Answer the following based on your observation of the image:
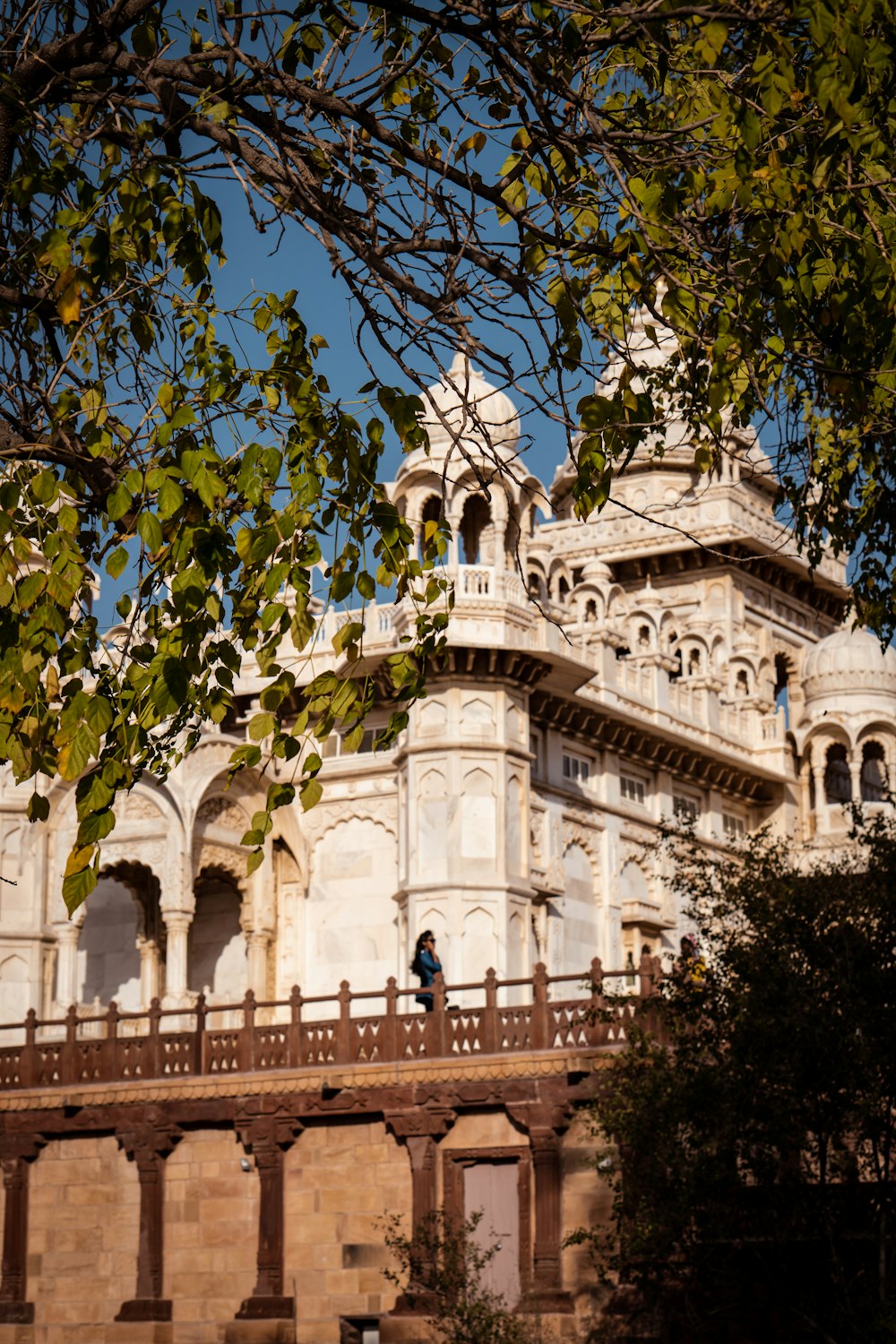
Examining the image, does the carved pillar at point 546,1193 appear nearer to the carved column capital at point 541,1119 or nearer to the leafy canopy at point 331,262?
the carved column capital at point 541,1119

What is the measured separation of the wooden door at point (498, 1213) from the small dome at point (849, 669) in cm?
1899

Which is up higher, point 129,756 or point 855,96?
point 855,96

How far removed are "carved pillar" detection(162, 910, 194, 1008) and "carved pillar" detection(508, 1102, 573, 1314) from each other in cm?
685

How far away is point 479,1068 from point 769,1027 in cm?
734

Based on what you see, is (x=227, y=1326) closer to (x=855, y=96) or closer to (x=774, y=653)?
(x=855, y=96)

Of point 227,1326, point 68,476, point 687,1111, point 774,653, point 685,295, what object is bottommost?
point 227,1326

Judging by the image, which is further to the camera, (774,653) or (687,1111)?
(774,653)

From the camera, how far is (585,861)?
1373 inches

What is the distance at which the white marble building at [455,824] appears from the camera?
3056 centimetres

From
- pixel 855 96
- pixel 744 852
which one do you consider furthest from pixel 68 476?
pixel 744 852

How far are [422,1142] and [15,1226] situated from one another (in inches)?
249

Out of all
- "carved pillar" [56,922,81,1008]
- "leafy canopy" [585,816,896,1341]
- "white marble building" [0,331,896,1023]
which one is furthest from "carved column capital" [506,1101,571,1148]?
"carved pillar" [56,922,81,1008]

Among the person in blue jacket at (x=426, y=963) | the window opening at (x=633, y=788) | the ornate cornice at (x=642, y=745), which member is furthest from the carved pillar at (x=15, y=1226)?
the window opening at (x=633, y=788)

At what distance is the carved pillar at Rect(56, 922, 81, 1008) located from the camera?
30484 millimetres
